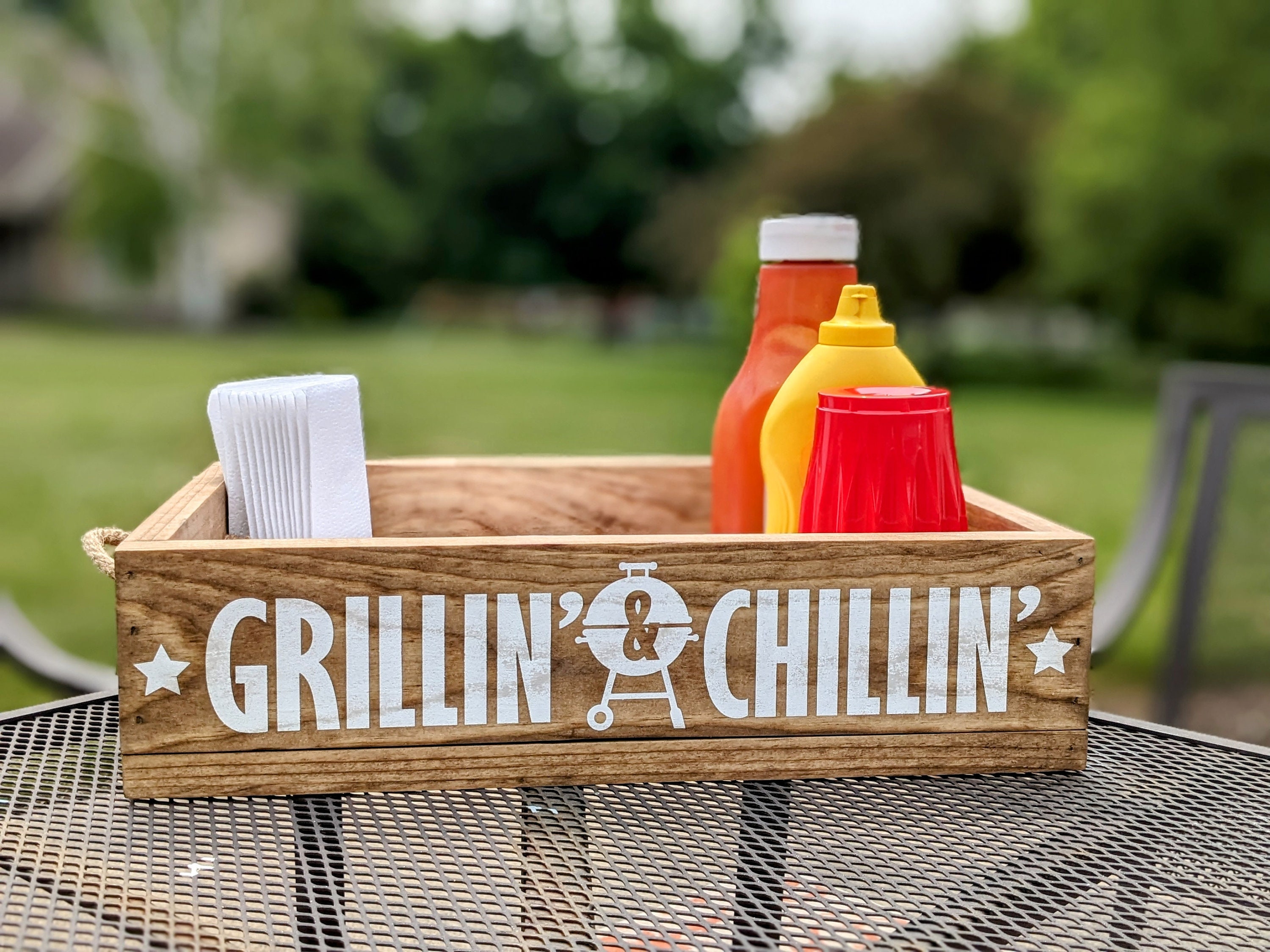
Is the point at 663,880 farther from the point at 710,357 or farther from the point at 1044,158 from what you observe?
the point at 710,357

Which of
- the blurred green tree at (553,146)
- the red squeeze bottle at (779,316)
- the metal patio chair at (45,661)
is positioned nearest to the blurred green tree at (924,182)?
the metal patio chair at (45,661)

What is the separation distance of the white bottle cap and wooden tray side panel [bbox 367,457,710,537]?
0.22 meters

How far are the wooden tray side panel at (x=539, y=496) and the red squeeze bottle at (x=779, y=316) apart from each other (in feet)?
0.41

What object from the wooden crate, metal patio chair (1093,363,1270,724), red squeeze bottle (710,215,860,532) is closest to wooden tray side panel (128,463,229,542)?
the wooden crate

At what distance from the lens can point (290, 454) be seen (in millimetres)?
756

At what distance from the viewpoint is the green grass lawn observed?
4.21m

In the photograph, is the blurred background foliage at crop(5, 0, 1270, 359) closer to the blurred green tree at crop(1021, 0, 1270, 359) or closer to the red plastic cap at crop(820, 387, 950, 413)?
the blurred green tree at crop(1021, 0, 1270, 359)

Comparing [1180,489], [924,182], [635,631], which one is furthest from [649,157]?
→ [635,631]

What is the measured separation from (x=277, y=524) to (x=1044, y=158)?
11646 mm

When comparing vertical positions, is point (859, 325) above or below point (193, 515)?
above

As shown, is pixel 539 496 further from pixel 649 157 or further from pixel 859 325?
pixel 649 157

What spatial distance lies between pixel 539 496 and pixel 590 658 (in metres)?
0.31

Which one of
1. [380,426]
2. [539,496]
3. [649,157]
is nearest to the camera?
[539,496]

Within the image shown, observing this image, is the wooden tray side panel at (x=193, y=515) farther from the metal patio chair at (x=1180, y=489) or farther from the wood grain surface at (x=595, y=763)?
the metal patio chair at (x=1180, y=489)
